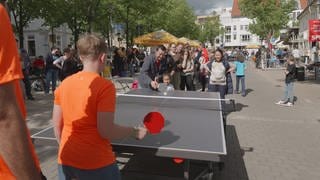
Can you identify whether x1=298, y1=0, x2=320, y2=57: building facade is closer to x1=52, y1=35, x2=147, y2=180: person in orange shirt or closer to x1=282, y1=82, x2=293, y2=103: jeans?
x1=282, y1=82, x2=293, y2=103: jeans

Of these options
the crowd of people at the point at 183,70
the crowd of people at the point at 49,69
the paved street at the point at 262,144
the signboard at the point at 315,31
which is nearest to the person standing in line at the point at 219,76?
the crowd of people at the point at 183,70

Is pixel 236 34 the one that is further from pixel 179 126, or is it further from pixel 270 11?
pixel 179 126

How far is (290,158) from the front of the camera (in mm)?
6812

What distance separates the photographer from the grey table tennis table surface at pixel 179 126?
141 inches

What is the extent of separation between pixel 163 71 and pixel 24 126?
29.4 feet

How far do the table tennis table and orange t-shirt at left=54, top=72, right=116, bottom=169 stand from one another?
817 mm

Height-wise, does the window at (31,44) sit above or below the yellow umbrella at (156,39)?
above

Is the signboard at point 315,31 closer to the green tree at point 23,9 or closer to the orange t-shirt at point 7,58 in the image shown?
the green tree at point 23,9

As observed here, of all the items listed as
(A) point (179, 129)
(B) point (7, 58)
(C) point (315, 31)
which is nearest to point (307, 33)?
(C) point (315, 31)

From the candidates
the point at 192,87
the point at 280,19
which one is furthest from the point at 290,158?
the point at 280,19

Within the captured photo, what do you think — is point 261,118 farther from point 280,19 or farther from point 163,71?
point 280,19

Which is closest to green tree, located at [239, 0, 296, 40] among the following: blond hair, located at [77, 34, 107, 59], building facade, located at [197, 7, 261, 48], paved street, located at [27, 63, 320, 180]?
paved street, located at [27, 63, 320, 180]

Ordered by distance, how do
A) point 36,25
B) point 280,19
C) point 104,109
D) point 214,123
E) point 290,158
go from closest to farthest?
point 104,109
point 214,123
point 290,158
point 280,19
point 36,25

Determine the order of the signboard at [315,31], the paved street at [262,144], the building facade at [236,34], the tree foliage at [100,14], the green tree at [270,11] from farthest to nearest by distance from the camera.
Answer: the building facade at [236,34] < the green tree at [270,11] < the tree foliage at [100,14] < the signboard at [315,31] < the paved street at [262,144]
